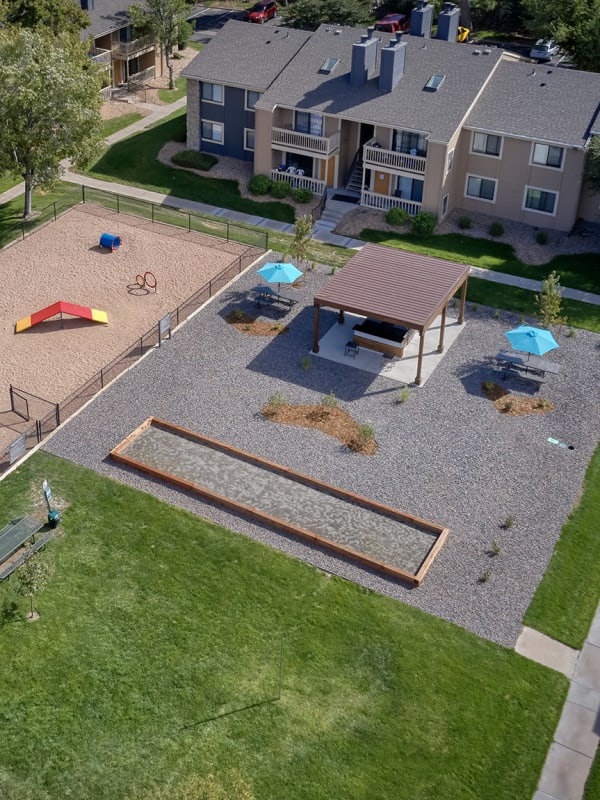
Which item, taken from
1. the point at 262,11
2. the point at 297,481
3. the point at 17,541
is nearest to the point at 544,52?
the point at 262,11

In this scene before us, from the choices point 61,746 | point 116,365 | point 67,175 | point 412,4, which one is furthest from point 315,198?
point 412,4

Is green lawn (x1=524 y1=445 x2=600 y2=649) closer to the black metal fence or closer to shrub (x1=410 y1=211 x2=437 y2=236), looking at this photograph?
the black metal fence

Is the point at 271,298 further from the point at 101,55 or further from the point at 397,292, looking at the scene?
the point at 101,55

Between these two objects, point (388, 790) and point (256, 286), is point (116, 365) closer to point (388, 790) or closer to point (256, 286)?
point (256, 286)

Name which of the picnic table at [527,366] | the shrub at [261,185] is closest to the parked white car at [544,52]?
the shrub at [261,185]

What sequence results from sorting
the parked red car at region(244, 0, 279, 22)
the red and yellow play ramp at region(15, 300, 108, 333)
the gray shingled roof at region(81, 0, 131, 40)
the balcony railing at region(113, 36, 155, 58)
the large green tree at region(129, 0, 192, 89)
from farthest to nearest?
the parked red car at region(244, 0, 279, 22) → the balcony railing at region(113, 36, 155, 58) → the large green tree at region(129, 0, 192, 89) → the gray shingled roof at region(81, 0, 131, 40) → the red and yellow play ramp at region(15, 300, 108, 333)

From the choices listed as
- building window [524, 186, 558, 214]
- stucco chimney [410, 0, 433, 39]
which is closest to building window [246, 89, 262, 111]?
stucco chimney [410, 0, 433, 39]

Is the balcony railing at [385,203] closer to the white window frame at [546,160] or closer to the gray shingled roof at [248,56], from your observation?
the white window frame at [546,160]
